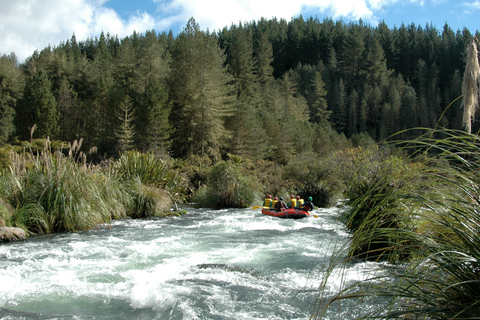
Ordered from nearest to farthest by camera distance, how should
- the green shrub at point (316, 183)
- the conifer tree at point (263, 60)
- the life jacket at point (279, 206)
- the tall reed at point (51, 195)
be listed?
the tall reed at point (51, 195), the life jacket at point (279, 206), the green shrub at point (316, 183), the conifer tree at point (263, 60)

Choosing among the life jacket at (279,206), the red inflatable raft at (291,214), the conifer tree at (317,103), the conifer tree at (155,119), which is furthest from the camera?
the conifer tree at (317,103)

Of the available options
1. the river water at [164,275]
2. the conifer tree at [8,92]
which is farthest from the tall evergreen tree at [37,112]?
the river water at [164,275]

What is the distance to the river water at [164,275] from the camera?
5652 mm

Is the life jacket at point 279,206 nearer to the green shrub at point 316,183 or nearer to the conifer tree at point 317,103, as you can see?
the green shrub at point 316,183

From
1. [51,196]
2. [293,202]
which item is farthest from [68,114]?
[51,196]

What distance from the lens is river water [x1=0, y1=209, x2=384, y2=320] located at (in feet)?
18.5

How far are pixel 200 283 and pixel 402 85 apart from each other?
3705 inches

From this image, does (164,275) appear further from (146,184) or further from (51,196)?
(146,184)

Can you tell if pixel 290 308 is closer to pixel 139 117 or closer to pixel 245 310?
pixel 245 310

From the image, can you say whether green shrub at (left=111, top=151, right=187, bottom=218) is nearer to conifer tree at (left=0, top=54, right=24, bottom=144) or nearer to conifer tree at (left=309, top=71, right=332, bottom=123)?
conifer tree at (left=0, top=54, right=24, bottom=144)

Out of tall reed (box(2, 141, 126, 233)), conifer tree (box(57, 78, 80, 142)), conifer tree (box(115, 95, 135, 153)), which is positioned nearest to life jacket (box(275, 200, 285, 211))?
tall reed (box(2, 141, 126, 233))

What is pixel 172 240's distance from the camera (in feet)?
35.4

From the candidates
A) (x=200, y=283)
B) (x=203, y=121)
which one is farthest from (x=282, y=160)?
(x=200, y=283)

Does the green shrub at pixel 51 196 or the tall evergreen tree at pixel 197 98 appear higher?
the tall evergreen tree at pixel 197 98
